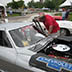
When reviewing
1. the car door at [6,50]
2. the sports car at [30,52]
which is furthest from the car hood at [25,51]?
the car door at [6,50]

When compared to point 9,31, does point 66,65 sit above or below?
below

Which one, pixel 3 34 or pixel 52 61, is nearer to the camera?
pixel 52 61

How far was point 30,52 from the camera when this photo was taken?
262 centimetres

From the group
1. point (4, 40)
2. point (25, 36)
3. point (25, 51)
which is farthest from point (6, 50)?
point (25, 36)

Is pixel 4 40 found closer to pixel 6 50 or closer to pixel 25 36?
pixel 6 50

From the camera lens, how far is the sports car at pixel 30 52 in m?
2.26

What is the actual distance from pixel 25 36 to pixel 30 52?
671 millimetres

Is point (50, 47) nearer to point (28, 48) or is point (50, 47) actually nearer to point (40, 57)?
point (28, 48)

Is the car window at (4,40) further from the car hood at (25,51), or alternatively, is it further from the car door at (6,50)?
the car hood at (25,51)

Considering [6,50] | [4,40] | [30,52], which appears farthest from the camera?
[4,40]

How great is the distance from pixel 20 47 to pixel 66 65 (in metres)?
1.11

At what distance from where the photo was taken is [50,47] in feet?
10.5

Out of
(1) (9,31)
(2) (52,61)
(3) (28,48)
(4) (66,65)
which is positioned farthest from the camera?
(1) (9,31)

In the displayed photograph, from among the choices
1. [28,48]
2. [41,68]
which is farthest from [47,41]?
[41,68]
